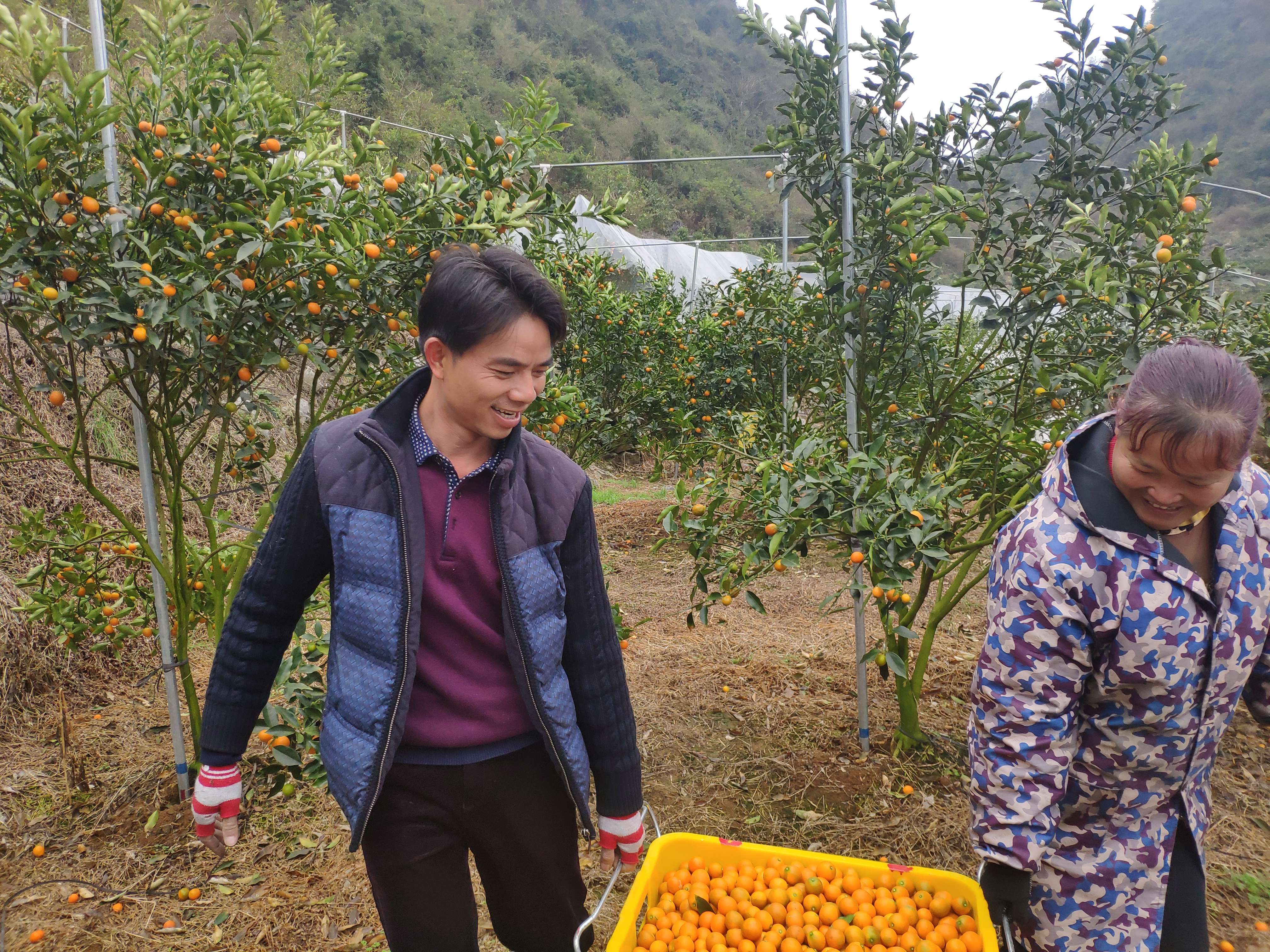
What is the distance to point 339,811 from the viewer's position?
8.77ft

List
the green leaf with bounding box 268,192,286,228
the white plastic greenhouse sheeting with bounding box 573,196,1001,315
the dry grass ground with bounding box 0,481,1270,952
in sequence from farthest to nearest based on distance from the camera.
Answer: the white plastic greenhouse sheeting with bounding box 573,196,1001,315 → the dry grass ground with bounding box 0,481,1270,952 → the green leaf with bounding box 268,192,286,228

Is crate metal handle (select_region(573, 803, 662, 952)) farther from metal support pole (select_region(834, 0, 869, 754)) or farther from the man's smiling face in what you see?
metal support pole (select_region(834, 0, 869, 754))

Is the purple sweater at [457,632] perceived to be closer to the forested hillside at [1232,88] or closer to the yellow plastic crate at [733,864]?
the yellow plastic crate at [733,864]

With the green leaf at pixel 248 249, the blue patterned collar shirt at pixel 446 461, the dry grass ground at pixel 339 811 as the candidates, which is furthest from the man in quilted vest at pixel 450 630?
the dry grass ground at pixel 339 811

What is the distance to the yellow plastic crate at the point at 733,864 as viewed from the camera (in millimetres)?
1307

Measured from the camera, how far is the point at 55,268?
77.4 inches

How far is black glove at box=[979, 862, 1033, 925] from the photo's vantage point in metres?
1.22

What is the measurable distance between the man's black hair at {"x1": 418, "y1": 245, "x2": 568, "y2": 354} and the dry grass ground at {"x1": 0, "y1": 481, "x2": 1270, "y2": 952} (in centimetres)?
172

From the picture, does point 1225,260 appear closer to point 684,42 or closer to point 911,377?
point 911,377

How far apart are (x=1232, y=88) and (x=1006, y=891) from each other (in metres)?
26.7

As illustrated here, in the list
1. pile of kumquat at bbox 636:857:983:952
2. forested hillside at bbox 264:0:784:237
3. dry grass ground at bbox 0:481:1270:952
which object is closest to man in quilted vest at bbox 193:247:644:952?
pile of kumquat at bbox 636:857:983:952

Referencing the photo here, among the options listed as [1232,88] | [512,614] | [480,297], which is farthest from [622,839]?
[1232,88]

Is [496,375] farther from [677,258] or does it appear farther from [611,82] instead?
[611,82]

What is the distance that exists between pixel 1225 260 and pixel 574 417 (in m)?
2.72
